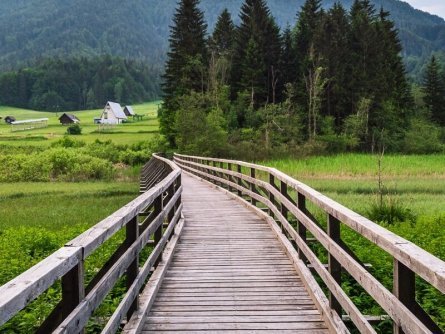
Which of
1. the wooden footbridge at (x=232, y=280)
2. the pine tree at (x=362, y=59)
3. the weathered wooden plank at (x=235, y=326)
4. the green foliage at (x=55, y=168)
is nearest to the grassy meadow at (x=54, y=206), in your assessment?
the green foliage at (x=55, y=168)

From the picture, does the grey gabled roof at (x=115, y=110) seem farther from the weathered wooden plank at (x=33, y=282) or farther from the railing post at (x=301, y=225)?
the weathered wooden plank at (x=33, y=282)

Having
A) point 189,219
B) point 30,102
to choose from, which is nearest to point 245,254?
point 189,219

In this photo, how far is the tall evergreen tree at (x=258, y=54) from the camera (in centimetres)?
6000

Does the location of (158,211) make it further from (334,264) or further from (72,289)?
(72,289)

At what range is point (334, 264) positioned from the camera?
4.88m

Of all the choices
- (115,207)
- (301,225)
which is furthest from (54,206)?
(301,225)

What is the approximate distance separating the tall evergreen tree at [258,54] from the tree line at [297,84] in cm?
12

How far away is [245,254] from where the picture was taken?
26.2 feet

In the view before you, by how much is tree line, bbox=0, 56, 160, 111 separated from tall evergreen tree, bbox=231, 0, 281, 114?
12012 cm

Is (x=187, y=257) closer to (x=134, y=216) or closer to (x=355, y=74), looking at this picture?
(x=134, y=216)

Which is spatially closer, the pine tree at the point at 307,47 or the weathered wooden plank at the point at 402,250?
the weathered wooden plank at the point at 402,250

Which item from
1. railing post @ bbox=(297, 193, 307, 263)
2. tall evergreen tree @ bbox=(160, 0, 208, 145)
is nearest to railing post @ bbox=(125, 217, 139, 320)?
railing post @ bbox=(297, 193, 307, 263)

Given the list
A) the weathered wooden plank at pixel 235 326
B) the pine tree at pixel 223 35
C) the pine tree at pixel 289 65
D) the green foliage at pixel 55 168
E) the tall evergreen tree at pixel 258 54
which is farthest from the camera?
the pine tree at pixel 223 35

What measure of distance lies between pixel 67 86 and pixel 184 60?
129 metres
